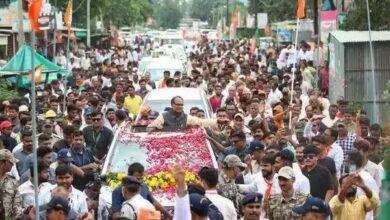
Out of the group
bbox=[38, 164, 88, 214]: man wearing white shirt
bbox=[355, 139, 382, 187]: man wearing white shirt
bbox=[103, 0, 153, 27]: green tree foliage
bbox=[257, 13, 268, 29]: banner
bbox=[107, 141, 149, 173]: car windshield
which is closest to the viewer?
bbox=[38, 164, 88, 214]: man wearing white shirt

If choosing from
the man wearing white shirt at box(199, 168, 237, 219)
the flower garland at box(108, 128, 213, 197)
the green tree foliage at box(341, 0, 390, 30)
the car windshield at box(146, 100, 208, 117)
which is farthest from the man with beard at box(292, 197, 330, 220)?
the green tree foliage at box(341, 0, 390, 30)

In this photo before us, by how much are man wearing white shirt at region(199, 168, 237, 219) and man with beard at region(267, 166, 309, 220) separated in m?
0.46

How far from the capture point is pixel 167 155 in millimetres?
12281

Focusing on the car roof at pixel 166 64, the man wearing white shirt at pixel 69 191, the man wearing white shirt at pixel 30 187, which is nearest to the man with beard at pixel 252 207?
the man wearing white shirt at pixel 69 191

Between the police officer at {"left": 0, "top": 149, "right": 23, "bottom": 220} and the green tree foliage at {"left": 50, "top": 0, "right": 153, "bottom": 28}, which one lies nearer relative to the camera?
the police officer at {"left": 0, "top": 149, "right": 23, "bottom": 220}

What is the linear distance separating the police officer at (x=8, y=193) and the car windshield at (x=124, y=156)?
75.8 inches

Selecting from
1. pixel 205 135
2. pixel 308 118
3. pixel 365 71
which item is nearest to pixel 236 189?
pixel 205 135

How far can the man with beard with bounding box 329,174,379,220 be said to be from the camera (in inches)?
362

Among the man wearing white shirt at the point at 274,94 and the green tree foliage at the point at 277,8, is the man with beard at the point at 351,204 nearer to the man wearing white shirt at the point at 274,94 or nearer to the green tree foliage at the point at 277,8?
the man wearing white shirt at the point at 274,94

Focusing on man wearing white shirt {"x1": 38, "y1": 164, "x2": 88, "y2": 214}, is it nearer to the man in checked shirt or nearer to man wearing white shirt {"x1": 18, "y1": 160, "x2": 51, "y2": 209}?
man wearing white shirt {"x1": 18, "y1": 160, "x2": 51, "y2": 209}

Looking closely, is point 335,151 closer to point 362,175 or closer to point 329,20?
point 362,175

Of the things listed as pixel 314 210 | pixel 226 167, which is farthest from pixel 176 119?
pixel 314 210

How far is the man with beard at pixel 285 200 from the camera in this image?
912cm

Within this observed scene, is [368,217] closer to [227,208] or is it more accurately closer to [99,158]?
[227,208]
